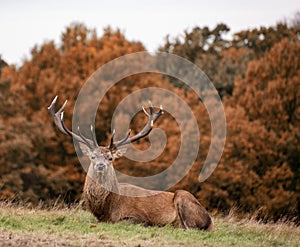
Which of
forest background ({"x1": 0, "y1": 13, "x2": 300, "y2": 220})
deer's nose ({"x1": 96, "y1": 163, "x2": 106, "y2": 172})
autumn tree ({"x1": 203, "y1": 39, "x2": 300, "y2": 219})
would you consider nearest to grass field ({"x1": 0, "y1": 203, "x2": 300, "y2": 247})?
deer's nose ({"x1": 96, "y1": 163, "x2": 106, "y2": 172})

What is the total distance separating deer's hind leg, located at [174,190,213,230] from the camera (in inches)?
406

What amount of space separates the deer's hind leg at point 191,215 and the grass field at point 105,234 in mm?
339

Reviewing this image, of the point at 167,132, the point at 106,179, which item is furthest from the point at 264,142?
the point at 106,179

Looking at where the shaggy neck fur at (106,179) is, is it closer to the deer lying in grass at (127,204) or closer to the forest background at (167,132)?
the deer lying in grass at (127,204)

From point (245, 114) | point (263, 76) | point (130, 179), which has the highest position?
point (263, 76)

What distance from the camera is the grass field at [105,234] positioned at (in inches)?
308

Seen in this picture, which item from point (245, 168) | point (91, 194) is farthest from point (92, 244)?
point (245, 168)

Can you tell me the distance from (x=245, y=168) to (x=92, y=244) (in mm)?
22139

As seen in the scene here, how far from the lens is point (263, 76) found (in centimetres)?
3183

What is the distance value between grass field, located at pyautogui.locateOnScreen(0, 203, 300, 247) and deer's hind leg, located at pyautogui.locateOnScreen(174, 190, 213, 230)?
34 centimetres

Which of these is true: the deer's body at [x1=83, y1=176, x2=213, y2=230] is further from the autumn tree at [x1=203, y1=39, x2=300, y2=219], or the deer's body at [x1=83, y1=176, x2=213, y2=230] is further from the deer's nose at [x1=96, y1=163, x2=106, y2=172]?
the autumn tree at [x1=203, y1=39, x2=300, y2=219]

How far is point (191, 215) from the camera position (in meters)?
10.4

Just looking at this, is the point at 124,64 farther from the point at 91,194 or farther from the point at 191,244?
the point at 191,244

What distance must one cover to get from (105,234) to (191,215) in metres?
2.25
